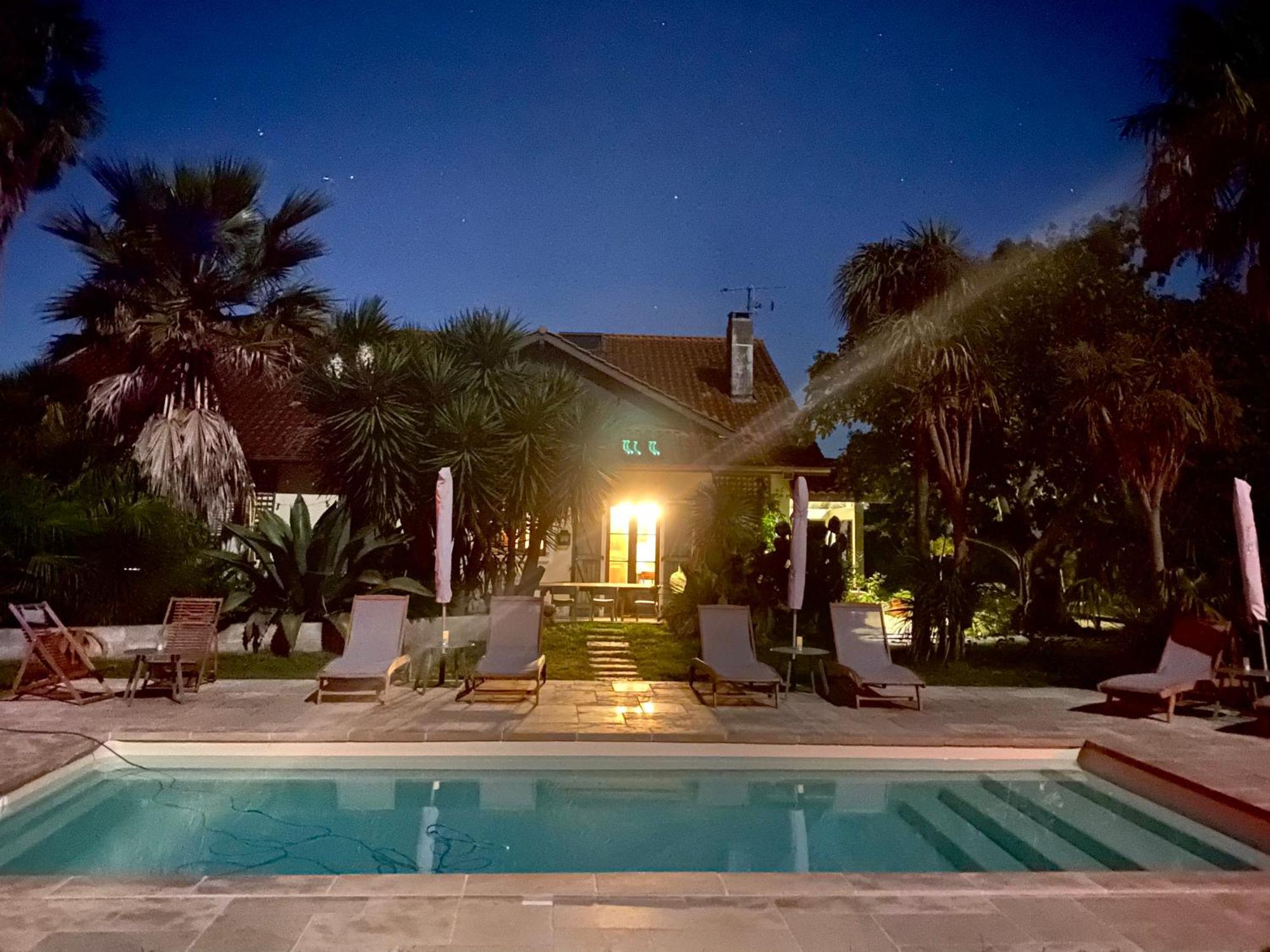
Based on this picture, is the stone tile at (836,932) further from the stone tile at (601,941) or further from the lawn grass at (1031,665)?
the lawn grass at (1031,665)

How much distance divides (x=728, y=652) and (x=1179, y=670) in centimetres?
490

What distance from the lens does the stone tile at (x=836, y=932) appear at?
4152mm

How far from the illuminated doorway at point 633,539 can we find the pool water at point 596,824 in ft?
39.6

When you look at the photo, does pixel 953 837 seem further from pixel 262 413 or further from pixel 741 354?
pixel 741 354

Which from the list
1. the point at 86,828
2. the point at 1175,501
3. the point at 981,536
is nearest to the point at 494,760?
the point at 86,828

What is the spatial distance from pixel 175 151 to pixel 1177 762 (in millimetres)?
15464

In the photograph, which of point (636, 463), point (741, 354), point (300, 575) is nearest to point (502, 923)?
point (300, 575)

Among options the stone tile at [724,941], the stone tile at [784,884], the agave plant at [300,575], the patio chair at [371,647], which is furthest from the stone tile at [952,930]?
the agave plant at [300,575]

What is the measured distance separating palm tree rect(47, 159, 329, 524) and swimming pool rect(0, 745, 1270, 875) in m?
7.39

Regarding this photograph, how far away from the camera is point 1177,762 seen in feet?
24.6

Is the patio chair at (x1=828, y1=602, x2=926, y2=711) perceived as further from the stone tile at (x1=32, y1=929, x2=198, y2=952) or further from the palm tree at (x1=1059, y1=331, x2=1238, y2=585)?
the stone tile at (x1=32, y1=929, x2=198, y2=952)

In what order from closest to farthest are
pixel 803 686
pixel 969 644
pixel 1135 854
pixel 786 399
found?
pixel 1135 854 < pixel 803 686 < pixel 969 644 < pixel 786 399

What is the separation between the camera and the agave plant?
13.0 meters

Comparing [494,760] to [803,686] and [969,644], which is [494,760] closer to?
[803,686]
